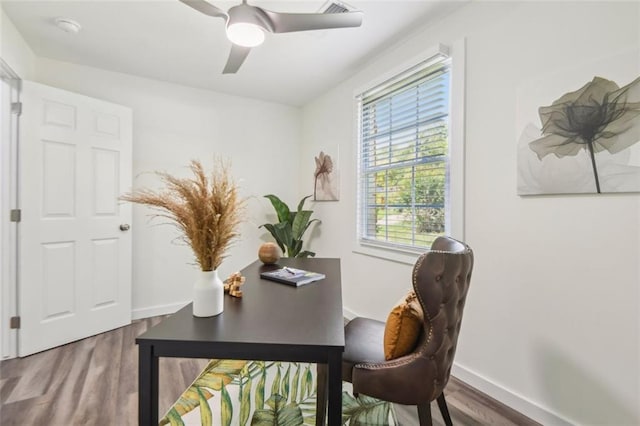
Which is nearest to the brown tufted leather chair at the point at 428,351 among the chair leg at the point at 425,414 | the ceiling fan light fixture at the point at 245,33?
the chair leg at the point at 425,414

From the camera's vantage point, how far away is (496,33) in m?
1.80

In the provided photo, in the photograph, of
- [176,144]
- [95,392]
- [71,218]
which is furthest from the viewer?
[176,144]

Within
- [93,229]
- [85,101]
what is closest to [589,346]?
[93,229]

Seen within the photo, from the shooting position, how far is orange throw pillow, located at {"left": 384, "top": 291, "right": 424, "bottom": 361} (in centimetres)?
121

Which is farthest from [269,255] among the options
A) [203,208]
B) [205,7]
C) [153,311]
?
[153,311]

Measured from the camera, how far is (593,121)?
55.2 inches

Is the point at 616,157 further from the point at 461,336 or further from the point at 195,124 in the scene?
the point at 195,124

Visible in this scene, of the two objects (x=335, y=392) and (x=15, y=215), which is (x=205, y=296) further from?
(x=15, y=215)

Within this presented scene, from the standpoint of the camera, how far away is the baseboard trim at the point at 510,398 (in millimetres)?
1564

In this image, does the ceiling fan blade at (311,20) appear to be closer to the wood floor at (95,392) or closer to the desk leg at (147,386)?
the desk leg at (147,386)

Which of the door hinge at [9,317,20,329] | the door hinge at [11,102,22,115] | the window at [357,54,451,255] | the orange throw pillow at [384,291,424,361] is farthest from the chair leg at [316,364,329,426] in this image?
the door hinge at [11,102,22,115]

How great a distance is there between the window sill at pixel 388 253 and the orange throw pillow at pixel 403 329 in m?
1.11

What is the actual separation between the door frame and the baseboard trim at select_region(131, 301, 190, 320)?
2.93 feet

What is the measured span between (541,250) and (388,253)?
1.15 meters
